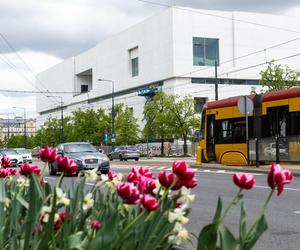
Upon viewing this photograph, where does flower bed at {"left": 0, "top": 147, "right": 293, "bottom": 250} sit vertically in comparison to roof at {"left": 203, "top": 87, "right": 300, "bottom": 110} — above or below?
below

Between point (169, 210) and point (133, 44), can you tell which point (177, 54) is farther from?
point (169, 210)

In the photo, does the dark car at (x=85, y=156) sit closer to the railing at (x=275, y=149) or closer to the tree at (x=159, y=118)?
the railing at (x=275, y=149)

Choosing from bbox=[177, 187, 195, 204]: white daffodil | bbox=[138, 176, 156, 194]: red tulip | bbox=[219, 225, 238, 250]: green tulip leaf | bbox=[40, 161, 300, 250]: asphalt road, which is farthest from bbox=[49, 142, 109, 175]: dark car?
bbox=[219, 225, 238, 250]: green tulip leaf

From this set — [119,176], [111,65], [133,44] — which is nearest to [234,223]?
[119,176]

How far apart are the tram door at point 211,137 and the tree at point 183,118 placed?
120 ft

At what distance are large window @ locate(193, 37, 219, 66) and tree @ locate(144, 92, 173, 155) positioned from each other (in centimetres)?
1052

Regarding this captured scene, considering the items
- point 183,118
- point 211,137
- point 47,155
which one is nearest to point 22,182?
point 47,155

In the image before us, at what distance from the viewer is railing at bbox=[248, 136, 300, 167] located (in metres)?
22.8

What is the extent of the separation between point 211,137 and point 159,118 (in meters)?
38.0

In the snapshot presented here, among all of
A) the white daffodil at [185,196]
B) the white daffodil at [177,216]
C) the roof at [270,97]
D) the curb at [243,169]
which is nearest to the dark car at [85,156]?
the curb at [243,169]

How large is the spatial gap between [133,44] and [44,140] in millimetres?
29073

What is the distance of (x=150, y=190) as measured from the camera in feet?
10.7

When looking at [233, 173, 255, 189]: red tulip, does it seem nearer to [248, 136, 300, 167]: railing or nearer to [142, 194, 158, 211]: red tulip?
[142, 194, 158, 211]: red tulip

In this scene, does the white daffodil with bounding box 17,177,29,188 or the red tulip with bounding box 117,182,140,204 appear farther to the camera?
the white daffodil with bounding box 17,177,29,188
